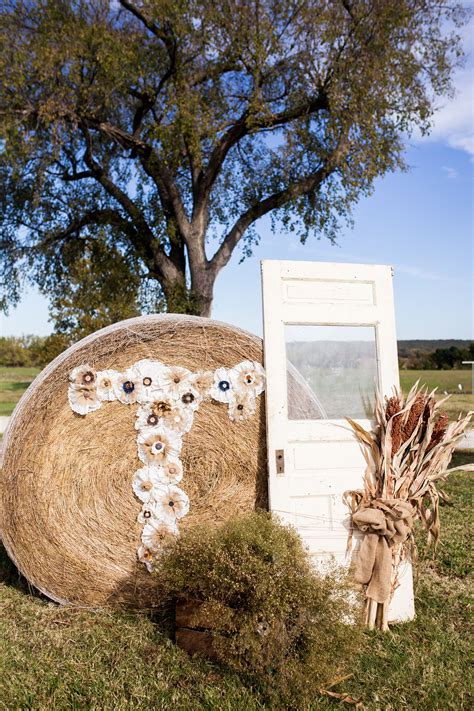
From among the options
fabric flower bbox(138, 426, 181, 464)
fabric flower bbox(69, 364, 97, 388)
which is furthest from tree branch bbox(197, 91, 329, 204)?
fabric flower bbox(138, 426, 181, 464)

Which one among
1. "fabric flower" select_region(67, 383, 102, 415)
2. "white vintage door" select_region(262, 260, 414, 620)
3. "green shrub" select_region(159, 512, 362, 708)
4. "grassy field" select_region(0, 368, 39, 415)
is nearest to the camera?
"green shrub" select_region(159, 512, 362, 708)

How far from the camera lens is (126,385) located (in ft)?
15.1

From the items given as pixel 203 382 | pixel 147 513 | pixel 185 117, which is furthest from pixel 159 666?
pixel 185 117

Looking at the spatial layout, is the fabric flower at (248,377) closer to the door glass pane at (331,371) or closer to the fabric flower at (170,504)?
the door glass pane at (331,371)

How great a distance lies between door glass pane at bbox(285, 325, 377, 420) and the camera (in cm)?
445

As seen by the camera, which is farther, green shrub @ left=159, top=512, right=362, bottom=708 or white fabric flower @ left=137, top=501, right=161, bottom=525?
white fabric flower @ left=137, top=501, right=161, bottom=525

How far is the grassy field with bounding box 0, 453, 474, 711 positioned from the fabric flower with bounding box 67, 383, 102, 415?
1.30 meters

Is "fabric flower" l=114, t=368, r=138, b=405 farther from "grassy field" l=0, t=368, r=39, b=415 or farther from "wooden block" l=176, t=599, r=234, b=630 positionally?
"grassy field" l=0, t=368, r=39, b=415

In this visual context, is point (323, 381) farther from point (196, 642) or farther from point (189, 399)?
point (196, 642)

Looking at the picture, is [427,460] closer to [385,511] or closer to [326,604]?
[385,511]

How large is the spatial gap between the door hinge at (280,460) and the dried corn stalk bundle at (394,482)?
0.45 m

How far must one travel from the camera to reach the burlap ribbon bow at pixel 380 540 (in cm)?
403

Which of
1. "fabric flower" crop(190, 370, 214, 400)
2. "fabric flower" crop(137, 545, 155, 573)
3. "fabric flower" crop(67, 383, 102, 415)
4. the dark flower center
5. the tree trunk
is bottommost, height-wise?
"fabric flower" crop(137, 545, 155, 573)

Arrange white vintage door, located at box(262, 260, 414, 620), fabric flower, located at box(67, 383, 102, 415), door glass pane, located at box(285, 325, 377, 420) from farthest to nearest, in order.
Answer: fabric flower, located at box(67, 383, 102, 415) < door glass pane, located at box(285, 325, 377, 420) < white vintage door, located at box(262, 260, 414, 620)
